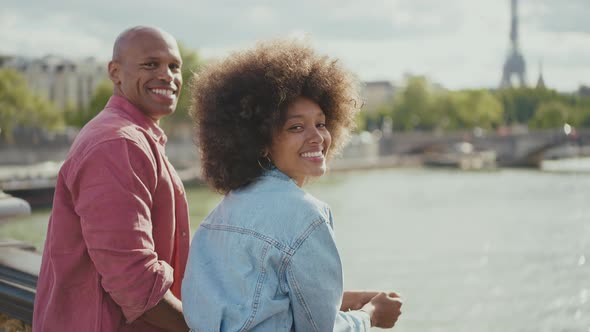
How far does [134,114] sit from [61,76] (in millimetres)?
53698

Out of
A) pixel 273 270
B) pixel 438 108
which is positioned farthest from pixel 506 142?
pixel 273 270

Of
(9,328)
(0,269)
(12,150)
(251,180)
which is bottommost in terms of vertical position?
(12,150)

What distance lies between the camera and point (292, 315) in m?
1.19

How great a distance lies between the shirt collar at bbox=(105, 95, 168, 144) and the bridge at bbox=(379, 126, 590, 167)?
3977cm

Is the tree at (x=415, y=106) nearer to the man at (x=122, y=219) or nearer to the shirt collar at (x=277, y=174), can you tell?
the man at (x=122, y=219)

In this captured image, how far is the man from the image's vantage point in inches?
53.4

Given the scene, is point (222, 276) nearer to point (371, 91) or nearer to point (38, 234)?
point (38, 234)

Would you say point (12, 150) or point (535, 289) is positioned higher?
point (535, 289)

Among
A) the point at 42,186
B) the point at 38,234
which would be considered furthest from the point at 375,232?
the point at 42,186

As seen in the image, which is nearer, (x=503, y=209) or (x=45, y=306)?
(x=45, y=306)

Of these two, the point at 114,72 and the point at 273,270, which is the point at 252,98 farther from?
the point at 114,72

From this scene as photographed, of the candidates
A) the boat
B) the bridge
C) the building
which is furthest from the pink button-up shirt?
the building

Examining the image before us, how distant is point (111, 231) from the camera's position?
1.34m

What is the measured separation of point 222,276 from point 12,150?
101 feet
